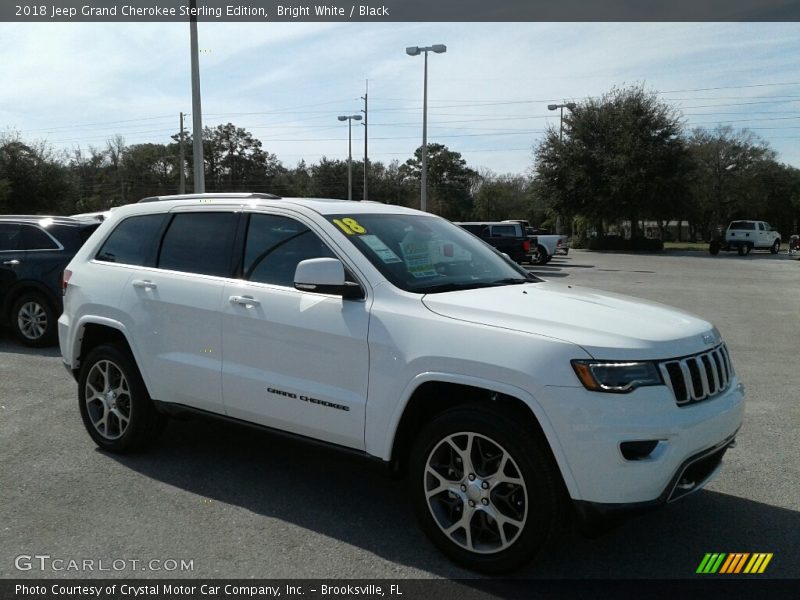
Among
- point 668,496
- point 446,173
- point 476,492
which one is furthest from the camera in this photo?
point 446,173

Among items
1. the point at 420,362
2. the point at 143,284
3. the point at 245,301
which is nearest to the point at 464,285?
the point at 420,362

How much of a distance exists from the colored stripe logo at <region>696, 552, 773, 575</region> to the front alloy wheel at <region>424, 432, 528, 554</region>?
1016mm

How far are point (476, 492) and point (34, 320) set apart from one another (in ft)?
25.6

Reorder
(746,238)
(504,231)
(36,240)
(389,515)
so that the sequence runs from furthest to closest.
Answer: (746,238), (504,231), (36,240), (389,515)

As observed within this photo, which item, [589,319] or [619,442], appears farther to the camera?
[589,319]

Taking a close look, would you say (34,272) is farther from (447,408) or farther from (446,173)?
(446,173)

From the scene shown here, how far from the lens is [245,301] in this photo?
4090 mm

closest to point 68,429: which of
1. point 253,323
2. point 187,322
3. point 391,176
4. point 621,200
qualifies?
point 187,322

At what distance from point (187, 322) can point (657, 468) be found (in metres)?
2.92

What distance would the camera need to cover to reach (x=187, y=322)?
436 cm

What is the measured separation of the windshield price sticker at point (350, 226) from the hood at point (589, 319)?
69 cm

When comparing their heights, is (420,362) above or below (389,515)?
above

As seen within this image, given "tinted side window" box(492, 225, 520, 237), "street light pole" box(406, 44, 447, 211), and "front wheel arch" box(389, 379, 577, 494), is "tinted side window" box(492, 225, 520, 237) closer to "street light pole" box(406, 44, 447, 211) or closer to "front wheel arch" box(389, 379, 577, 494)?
"street light pole" box(406, 44, 447, 211)

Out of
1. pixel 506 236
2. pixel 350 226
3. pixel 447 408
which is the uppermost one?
pixel 350 226
